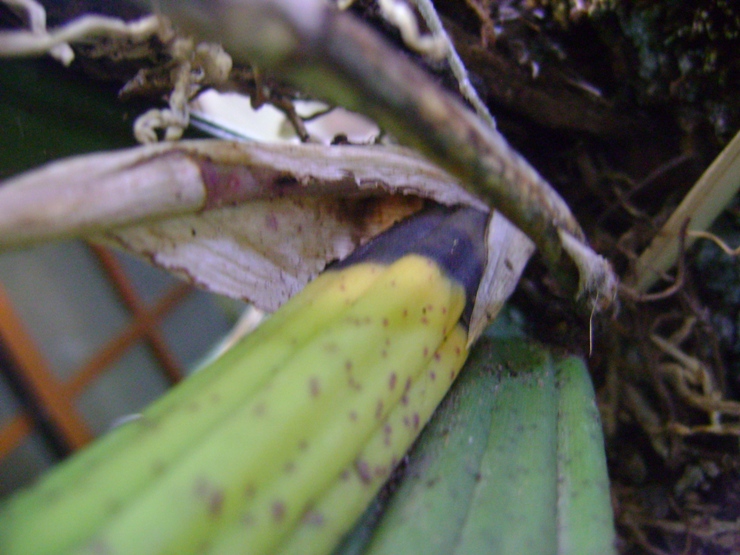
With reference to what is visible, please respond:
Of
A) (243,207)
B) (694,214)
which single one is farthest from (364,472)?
(694,214)

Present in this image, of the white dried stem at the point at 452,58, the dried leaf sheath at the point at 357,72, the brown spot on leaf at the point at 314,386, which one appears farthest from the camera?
the white dried stem at the point at 452,58

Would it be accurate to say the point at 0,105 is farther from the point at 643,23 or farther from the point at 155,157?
the point at 643,23

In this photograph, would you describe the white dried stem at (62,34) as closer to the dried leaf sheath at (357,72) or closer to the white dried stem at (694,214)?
the dried leaf sheath at (357,72)

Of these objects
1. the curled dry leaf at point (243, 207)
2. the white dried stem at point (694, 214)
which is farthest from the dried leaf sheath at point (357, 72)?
the white dried stem at point (694, 214)

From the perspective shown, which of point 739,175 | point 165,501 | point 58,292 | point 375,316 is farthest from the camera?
point 58,292

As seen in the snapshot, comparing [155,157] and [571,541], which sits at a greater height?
[155,157]

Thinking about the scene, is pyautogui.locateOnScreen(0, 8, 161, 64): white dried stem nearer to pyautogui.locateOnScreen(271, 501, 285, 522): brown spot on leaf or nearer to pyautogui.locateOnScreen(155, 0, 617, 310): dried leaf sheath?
pyautogui.locateOnScreen(155, 0, 617, 310): dried leaf sheath

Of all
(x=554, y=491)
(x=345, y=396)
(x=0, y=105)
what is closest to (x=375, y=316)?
(x=345, y=396)

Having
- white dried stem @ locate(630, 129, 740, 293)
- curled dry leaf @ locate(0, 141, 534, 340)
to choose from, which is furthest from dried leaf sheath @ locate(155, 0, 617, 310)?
white dried stem @ locate(630, 129, 740, 293)
